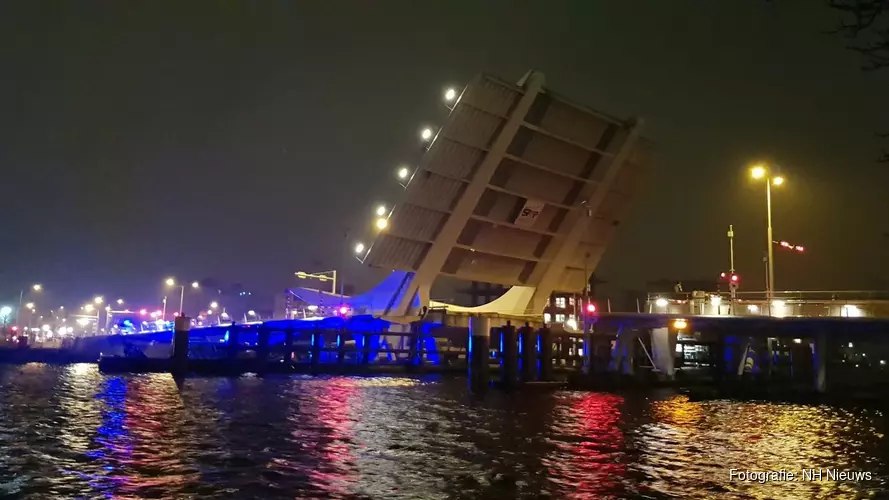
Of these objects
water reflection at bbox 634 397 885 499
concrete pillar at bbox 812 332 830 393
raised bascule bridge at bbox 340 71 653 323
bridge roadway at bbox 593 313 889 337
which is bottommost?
water reflection at bbox 634 397 885 499

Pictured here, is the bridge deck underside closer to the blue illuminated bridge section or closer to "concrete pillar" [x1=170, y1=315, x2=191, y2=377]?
the blue illuminated bridge section

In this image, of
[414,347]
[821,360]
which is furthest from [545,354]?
[414,347]

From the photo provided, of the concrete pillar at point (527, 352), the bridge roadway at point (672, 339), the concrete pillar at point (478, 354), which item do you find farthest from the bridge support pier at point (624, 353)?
the concrete pillar at point (478, 354)

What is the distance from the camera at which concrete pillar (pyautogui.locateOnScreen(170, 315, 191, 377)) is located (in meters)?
31.1

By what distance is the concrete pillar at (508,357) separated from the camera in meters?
25.4

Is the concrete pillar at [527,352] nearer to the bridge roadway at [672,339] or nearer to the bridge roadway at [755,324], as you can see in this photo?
the bridge roadway at [672,339]

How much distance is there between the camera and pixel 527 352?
2670cm

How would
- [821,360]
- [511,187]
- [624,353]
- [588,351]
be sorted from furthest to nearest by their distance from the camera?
[511,187]
[624,353]
[588,351]
[821,360]

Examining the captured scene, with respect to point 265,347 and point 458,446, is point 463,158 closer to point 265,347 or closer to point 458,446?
point 265,347

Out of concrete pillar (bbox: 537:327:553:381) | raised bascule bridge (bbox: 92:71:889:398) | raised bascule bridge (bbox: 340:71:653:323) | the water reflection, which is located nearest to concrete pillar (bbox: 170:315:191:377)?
raised bascule bridge (bbox: 92:71:889:398)

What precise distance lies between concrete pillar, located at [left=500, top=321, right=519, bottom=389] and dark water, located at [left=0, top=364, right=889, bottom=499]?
4.16 m

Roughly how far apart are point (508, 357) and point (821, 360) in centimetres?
1351

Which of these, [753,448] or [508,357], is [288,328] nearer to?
[508,357]

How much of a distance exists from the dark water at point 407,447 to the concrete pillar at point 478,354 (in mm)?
3212
